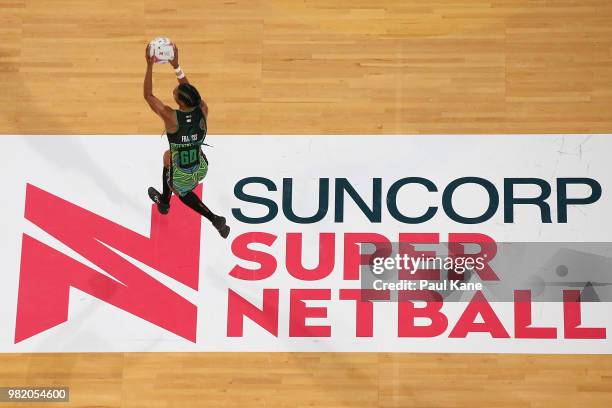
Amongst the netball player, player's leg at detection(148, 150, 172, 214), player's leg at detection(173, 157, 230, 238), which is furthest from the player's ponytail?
player's leg at detection(148, 150, 172, 214)

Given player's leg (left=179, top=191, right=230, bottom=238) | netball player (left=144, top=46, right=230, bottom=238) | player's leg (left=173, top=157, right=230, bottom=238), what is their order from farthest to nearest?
player's leg (left=179, top=191, right=230, bottom=238)
player's leg (left=173, top=157, right=230, bottom=238)
netball player (left=144, top=46, right=230, bottom=238)

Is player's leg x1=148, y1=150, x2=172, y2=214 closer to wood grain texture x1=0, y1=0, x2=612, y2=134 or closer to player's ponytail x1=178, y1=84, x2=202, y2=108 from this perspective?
wood grain texture x1=0, y1=0, x2=612, y2=134

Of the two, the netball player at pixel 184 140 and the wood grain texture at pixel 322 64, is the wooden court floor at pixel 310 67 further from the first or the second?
the netball player at pixel 184 140

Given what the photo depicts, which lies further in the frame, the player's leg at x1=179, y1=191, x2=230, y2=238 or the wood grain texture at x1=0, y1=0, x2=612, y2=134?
the wood grain texture at x1=0, y1=0, x2=612, y2=134

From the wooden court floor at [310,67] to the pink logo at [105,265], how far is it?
0.39m

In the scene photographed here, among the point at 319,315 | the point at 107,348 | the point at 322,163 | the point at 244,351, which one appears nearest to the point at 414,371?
the point at 319,315

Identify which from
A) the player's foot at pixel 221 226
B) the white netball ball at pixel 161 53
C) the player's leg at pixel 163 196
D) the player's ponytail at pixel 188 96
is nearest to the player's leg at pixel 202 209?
the player's foot at pixel 221 226

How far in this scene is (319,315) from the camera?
29.6ft

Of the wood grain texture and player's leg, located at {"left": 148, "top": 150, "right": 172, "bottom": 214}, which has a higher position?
the wood grain texture

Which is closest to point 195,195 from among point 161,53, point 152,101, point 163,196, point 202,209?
point 202,209

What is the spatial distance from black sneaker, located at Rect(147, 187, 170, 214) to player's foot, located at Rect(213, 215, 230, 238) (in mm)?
522

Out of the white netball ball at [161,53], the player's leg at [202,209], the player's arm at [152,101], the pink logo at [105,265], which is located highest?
the white netball ball at [161,53]

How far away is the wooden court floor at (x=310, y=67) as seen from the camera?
371 inches

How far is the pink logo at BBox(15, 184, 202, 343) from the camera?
9.11m
